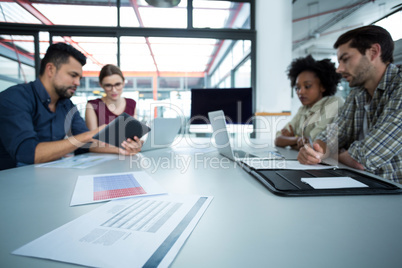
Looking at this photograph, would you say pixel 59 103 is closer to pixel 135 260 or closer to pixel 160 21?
pixel 135 260

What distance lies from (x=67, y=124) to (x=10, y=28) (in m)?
3.11

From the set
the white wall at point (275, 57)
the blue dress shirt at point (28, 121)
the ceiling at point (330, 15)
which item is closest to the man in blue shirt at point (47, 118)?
the blue dress shirt at point (28, 121)

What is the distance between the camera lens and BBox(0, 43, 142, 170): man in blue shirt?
A: 3.90ft

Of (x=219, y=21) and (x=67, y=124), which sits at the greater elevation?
(x=219, y=21)

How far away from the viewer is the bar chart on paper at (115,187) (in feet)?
2.11

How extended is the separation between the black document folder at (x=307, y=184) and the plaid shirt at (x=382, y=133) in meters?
0.32

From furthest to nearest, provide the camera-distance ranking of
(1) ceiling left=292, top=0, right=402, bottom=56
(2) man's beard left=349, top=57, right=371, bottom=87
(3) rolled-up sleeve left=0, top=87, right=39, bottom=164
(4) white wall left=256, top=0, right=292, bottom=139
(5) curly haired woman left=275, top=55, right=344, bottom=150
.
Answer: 1. (1) ceiling left=292, top=0, right=402, bottom=56
2. (4) white wall left=256, top=0, right=292, bottom=139
3. (5) curly haired woman left=275, top=55, right=344, bottom=150
4. (2) man's beard left=349, top=57, right=371, bottom=87
5. (3) rolled-up sleeve left=0, top=87, right=39, bottom=164

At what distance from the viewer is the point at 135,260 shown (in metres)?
0.33

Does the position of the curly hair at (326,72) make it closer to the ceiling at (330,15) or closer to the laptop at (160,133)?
the laptop at (160,133)

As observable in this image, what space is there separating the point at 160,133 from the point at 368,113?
4.49 feet

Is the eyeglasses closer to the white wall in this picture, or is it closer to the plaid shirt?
the plaid shirt

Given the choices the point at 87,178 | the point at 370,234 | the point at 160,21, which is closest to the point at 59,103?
the point at 87,178

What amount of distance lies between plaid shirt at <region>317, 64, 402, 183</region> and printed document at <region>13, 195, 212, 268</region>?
94 cm

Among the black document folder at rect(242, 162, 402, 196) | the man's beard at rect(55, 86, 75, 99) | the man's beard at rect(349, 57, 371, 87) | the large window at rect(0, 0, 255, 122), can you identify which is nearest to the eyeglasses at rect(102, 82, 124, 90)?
the man's beard at rect(55, 86, 75, 99)
